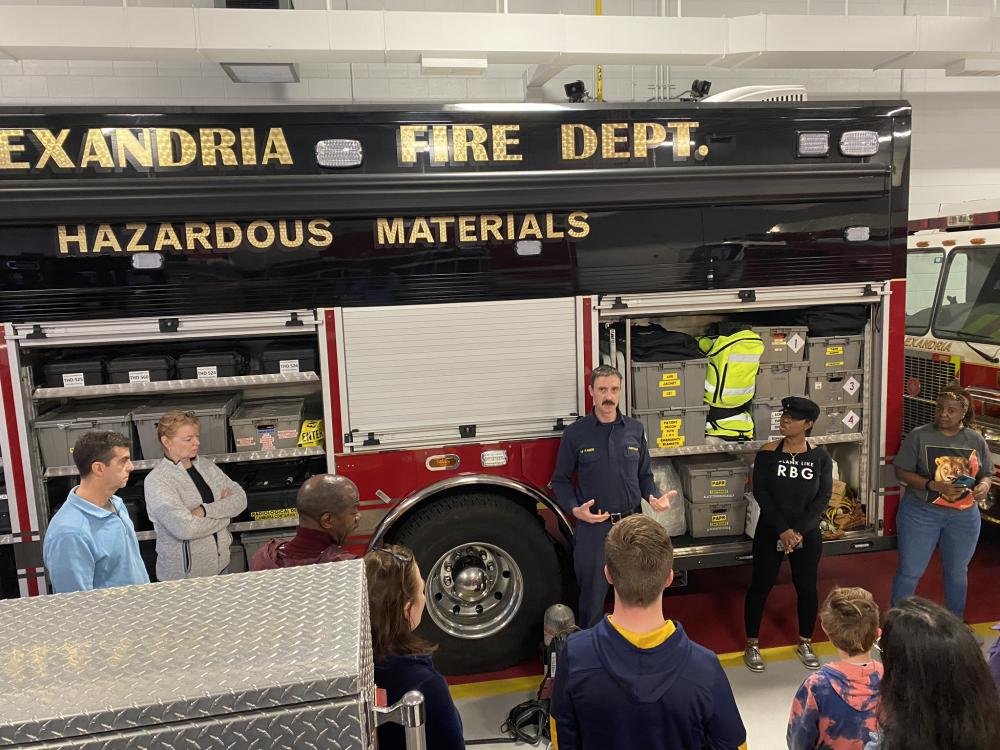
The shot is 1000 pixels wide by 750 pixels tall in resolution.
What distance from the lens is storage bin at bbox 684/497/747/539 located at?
492 centimetres

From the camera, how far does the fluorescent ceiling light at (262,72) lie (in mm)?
7039

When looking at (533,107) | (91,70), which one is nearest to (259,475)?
(533,107)

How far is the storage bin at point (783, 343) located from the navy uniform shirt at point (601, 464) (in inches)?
45.9

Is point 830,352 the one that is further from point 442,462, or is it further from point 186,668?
point 186,668

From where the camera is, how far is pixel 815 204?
15.4ft

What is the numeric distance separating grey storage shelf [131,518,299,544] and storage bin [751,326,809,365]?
3.21 meters

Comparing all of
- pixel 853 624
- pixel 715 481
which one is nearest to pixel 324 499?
pixel 853 624

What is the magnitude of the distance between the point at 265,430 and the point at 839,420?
3717 millimetres

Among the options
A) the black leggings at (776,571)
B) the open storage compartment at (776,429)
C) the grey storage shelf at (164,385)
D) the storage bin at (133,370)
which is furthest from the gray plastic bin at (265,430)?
the black leggings at (776,571)

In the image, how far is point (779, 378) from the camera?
4922mm

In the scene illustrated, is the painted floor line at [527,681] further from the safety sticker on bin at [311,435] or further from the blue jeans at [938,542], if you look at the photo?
the safety sticker on bin at [311,435]

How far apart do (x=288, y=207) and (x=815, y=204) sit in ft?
10.6

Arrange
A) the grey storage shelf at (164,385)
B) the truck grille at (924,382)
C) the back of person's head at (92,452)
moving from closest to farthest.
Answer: the back of person's head at (92,452) < the grey storage shelf at (164,385) < the truck grille at (924,382)

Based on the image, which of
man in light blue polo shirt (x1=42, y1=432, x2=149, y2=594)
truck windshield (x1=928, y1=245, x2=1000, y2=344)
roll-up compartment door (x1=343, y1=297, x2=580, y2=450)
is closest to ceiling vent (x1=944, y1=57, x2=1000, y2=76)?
truck windshield (x1=928, y1=245, x2=1000, y2=344)
